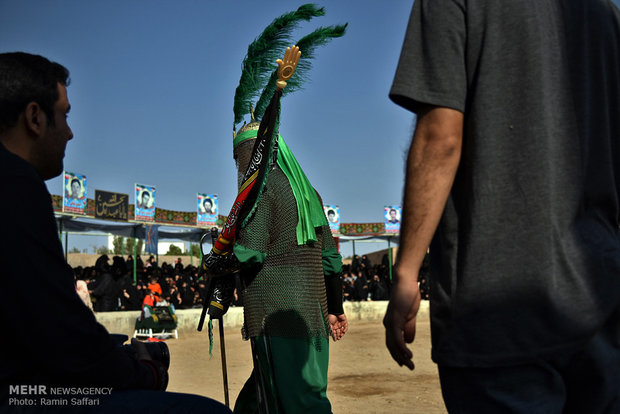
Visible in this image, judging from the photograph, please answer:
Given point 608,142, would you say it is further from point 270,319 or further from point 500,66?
point 270,319

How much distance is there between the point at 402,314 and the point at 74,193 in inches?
706

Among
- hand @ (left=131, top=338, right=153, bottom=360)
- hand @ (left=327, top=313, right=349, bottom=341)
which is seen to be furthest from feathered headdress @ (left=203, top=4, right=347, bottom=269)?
hand @ (left=131, top=338, right=153, bottom=360)

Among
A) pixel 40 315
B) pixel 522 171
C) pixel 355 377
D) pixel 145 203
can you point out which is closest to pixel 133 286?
pixel 145 203

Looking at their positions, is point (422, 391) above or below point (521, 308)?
below

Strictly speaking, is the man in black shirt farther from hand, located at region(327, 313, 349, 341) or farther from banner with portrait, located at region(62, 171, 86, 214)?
banner with portrait, located at region(62, 171, 86, 214)

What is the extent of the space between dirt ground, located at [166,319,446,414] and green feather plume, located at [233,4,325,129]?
2.67 m

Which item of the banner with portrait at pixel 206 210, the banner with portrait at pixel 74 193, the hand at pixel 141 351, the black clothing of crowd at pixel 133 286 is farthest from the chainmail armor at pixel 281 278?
the banner with portrait at pixel 206 210

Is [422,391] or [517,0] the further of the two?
[422,391]

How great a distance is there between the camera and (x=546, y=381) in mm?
1288

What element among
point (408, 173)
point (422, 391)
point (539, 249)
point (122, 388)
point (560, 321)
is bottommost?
point (422, 391)

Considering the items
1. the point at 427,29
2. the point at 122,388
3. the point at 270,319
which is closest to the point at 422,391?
the point at 270,319

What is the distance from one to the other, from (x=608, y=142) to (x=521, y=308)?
1.62 feet

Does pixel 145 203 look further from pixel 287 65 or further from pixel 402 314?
pixel 402 314

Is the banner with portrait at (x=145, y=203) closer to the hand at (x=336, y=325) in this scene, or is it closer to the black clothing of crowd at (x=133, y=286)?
the black clothing of crowd at (x=133, y=286)
